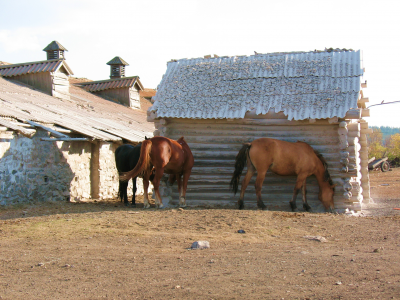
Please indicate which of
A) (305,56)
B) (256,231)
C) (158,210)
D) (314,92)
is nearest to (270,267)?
(256,231)

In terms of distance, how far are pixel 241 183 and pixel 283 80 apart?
302 centimetres

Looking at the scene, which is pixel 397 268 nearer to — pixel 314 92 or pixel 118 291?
pixel 118 291

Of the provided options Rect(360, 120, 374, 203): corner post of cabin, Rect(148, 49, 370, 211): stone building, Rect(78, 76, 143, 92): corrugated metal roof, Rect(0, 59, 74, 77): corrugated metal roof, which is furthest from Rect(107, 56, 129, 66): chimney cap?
Rect(360, 120, 374, 203): corner post of cabin

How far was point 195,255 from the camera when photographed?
6.67 meters

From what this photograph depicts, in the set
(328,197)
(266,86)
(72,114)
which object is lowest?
(328,197)

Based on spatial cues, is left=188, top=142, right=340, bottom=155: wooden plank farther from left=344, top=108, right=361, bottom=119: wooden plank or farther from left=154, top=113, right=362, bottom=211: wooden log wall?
left=344, top=108, right=361, bottom=119: wooden plank

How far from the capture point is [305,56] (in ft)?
42.9

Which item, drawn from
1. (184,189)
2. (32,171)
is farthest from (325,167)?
(32,171)

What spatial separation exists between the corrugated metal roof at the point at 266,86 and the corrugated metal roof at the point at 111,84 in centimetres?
1423

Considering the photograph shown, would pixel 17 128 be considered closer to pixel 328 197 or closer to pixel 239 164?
pixel 239 164

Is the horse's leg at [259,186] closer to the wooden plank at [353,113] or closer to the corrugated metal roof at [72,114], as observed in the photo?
the wooden plank at [353,113]

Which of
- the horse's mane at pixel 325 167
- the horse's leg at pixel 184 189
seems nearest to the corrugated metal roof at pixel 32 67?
the horse's leg at pixel 184 189

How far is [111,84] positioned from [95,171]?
551 inches

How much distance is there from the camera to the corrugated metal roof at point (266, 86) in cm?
1145
